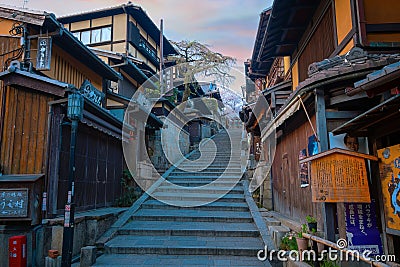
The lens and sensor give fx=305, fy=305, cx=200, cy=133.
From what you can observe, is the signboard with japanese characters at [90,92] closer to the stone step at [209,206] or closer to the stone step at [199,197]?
the stone step at [209,206]

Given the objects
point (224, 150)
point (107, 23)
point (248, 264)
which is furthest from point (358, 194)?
point (107, 23)

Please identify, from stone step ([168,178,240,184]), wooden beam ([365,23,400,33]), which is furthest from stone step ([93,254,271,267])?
stone step ([168,178,240,184])

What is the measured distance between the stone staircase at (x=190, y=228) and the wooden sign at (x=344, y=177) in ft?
8.63

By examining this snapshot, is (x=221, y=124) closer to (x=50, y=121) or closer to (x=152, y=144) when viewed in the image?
(x=152, y=144)

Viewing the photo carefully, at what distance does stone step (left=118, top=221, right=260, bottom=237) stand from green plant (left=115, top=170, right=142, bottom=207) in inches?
99.7

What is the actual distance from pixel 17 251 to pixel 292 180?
23.8 feet

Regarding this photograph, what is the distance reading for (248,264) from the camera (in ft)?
22.3

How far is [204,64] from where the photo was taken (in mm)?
21641

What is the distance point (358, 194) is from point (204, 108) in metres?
24.8

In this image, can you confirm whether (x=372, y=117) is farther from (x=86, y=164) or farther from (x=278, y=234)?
(x=86, y=164)

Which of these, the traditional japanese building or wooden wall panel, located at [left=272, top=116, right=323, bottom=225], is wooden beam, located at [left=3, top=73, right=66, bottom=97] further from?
wooden wall panel, located at [left=272, top=116, right=323, bottom=225]

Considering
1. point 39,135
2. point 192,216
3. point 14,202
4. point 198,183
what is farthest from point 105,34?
point 14,202

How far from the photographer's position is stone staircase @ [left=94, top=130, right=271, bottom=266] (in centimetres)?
725

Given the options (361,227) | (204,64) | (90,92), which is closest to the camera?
(361,227)
